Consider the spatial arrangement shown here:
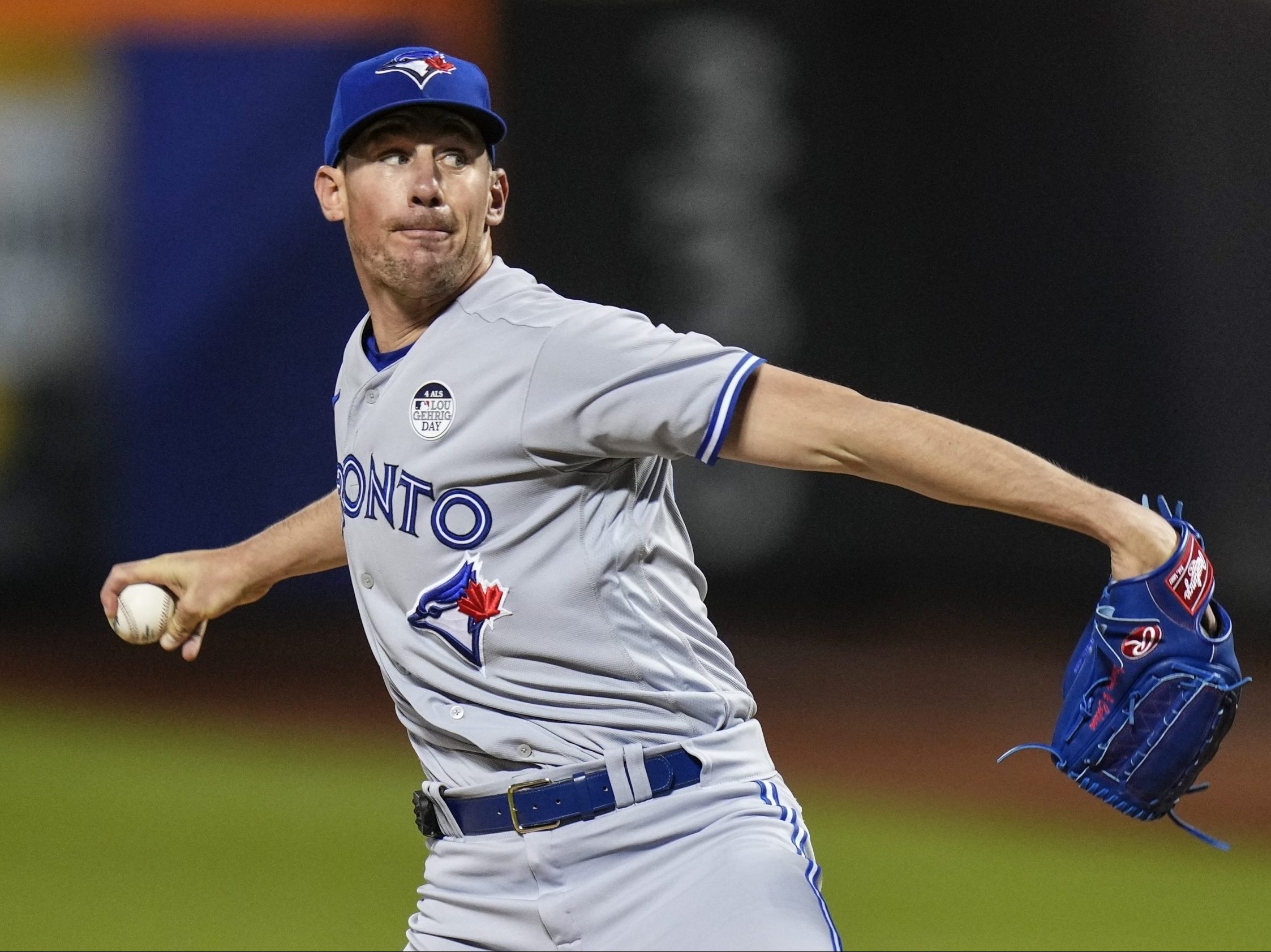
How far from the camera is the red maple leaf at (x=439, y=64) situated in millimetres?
2516

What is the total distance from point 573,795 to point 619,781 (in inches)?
2.9

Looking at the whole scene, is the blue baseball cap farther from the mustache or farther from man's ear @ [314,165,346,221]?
the mustache

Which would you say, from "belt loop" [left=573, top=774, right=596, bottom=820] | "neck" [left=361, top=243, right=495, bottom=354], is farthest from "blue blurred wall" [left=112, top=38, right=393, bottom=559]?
"belt loop" [left=573, top=774, right=596, bottom=820]

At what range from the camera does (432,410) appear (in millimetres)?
2410

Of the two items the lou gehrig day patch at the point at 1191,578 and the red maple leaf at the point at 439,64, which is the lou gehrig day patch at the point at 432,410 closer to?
the red maple leaf at the point at 439,64

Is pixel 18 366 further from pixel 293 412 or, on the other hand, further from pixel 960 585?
pixel 960 585

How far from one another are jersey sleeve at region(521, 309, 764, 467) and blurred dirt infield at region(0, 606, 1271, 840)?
3.83 metres

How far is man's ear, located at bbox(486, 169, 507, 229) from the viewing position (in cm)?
267

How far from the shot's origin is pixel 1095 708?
2.17 meters

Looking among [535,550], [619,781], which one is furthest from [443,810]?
[535,550]

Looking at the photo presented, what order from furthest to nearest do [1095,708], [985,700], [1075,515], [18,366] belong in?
[18,366] → [985,700] → [1095,708] → [1075,515]

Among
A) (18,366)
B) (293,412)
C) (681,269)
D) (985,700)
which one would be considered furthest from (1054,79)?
(18,366)

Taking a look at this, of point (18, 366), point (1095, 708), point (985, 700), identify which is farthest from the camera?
point (18, 366)

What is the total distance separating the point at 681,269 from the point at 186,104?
2.74 meters
